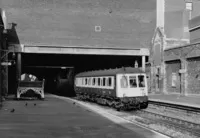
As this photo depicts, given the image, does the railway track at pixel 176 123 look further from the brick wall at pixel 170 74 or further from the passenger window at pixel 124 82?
the brick wall at pixel 170 74

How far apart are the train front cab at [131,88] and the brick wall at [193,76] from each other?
1065cm

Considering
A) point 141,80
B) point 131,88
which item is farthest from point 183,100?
point 131,88

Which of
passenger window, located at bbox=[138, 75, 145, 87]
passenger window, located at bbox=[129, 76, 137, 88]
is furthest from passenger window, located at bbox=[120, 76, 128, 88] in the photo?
passenger window, located at bbox=[138, 75, 145, 87]

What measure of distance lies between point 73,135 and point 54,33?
3296cm

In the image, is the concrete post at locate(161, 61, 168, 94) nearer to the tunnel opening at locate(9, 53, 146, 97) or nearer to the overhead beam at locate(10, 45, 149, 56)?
the overhead beam at locate(10, 45, 149, 56)

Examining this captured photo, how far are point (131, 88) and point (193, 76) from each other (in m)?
12.0

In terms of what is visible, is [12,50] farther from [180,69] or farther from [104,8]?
[180,69]

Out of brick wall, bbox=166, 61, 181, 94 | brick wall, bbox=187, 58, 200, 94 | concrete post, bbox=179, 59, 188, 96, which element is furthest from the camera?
brick wall, bbox=166, 61, 181, 94

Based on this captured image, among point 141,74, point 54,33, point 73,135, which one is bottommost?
point 73,135

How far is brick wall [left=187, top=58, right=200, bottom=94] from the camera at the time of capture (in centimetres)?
3177

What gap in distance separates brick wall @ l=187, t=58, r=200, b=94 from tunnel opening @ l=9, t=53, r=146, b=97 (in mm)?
15183

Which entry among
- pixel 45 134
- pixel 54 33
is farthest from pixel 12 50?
pixel 45 134

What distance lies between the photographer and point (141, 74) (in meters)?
23.0

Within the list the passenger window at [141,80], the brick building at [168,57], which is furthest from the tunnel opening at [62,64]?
the passenger window at [141,80]
